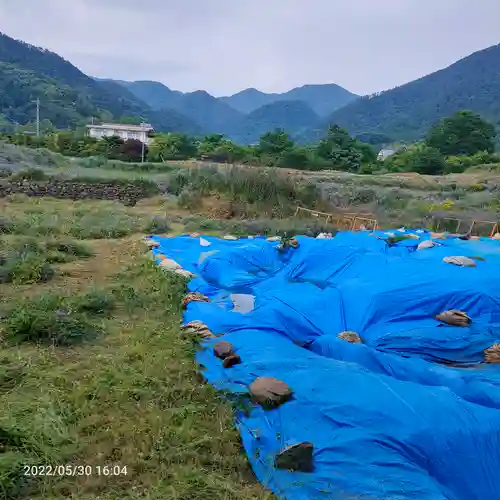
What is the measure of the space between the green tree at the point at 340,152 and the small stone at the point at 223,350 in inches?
1177

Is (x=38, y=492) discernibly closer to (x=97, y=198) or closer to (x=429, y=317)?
(x=429, y=317)

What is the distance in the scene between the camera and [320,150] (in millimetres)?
33656

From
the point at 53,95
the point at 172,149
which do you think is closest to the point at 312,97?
the point at 53,95

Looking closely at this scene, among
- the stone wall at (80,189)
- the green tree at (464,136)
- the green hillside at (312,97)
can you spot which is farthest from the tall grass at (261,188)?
the green hillside at (312,97)

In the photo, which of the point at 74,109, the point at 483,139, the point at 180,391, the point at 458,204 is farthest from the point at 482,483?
the point at 74,109

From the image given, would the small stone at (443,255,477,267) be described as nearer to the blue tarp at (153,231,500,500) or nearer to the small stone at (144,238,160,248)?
the blue tarp at (153,231,500,500)

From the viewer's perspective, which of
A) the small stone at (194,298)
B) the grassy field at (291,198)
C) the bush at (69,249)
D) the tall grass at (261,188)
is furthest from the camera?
the tall grass at (261,188)

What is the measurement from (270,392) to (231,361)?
0.56 m

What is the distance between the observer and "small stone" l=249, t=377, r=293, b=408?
2514 millimetres

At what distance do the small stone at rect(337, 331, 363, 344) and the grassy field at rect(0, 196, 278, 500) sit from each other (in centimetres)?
112

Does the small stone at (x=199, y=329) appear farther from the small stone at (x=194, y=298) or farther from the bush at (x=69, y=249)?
the bush at (x=69, y=249)

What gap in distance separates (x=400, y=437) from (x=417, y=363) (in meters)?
0.92

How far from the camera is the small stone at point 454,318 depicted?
12.5 feet

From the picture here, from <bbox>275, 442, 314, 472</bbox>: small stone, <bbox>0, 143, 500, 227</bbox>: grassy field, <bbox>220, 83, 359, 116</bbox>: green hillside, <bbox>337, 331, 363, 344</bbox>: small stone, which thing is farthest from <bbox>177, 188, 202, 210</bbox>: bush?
<bbox>220, 83, 359, 116</bbox>: green hillside
